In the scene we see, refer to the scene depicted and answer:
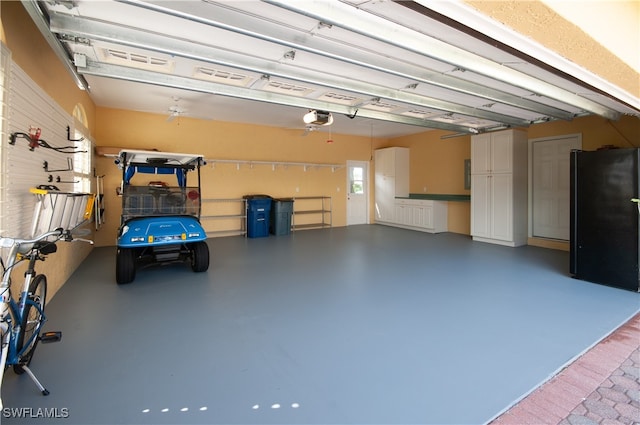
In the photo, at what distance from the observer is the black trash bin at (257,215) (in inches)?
317

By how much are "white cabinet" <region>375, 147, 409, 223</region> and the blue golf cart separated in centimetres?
624

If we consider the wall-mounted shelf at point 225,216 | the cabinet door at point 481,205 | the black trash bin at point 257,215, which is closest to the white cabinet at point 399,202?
the cabinet door at point 481,205

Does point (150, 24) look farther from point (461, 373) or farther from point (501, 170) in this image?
point (501, 170)

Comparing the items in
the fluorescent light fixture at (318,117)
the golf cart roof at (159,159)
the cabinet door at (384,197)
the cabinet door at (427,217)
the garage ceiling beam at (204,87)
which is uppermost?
the fluorescent light fixture at (318,117)

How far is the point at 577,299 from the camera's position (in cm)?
375

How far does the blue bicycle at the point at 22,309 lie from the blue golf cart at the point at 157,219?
185cm

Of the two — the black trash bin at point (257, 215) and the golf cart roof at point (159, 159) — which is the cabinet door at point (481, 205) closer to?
the black trash bin at point (257, 215)

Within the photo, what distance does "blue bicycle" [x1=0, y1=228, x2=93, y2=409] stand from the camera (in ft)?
5.81

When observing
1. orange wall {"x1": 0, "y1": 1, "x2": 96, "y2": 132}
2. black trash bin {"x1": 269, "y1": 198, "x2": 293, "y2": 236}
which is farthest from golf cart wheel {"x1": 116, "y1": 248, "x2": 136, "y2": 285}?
black trash bin {"x1": 269, "y1": 198, "x2": 293, "y2": 236}

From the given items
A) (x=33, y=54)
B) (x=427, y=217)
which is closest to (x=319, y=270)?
(x=33, y=54)

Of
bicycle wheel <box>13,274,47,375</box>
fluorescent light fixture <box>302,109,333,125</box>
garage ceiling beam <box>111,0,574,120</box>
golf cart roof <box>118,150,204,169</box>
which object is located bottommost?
bicycle wheel <box>13,274,47,375</box>

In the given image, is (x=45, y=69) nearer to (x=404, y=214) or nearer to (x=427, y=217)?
(x=427, y=217)

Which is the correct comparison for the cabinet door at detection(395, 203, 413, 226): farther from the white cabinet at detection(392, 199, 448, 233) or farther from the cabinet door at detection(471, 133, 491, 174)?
the cabinet door at detection(471, 133, 491, 174)

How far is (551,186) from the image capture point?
21.7 feet
